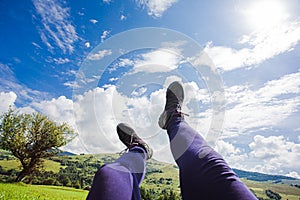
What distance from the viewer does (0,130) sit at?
91.7 feet

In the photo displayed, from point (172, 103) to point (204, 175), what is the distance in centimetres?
215

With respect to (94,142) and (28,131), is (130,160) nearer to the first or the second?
(94,142)

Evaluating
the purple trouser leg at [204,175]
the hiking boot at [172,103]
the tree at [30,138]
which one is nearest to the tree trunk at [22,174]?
the tree at [30,138]

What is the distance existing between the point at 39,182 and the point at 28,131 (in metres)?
12.1

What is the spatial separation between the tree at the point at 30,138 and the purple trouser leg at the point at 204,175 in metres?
28.6

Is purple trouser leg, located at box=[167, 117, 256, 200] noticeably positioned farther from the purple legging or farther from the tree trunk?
the tree trunk

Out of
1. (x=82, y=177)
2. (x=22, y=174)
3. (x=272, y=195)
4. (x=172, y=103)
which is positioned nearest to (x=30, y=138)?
(x=22, y=174)

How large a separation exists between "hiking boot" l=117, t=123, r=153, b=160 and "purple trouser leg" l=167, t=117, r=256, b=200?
1.58 metres

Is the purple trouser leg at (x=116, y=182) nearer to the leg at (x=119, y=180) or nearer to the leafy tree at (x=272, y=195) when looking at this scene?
the leg at (x=119, y=180)

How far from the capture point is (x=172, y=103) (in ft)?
12.7

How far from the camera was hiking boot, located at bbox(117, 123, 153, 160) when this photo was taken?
12.9 feet

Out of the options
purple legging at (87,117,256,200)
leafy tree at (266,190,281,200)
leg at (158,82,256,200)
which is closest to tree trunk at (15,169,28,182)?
purple legging at (87,117,256,200)

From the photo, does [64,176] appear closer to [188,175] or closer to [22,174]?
[22,174]

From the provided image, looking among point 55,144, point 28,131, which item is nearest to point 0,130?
point 28,131
